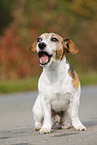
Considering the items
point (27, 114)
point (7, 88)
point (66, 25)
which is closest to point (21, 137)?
point (27, 114)

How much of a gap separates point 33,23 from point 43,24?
629mm

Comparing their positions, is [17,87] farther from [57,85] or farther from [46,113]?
[57,85]

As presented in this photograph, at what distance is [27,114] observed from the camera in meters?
8.64

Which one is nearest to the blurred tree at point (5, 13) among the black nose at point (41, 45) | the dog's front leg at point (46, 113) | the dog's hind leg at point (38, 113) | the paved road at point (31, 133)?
the paved road at point (31, 133)

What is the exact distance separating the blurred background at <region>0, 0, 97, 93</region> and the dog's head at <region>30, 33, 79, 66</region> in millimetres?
9050

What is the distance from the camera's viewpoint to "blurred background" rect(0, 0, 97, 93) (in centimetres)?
1922

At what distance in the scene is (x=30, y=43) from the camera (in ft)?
71.8

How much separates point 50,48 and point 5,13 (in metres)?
25.4

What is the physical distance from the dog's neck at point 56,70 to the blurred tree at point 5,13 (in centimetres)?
2380

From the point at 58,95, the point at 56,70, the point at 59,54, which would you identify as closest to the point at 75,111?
the point at 58,95

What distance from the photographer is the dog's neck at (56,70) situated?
558cm

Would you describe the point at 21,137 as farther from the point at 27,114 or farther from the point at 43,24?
the point at 43,24

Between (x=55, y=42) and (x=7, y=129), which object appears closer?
(x=55, y=42)

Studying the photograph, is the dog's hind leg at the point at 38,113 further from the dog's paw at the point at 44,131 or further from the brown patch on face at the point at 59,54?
the brown patch on face at the point at 59,54
